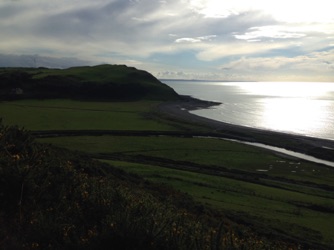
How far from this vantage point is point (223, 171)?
59.5m

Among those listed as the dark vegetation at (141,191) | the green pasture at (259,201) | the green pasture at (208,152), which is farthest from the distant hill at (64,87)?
the green pasture at (259,201)

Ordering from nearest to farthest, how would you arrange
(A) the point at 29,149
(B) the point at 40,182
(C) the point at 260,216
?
(B) the point at 40,182, (A) the point at 29,149, (C) the point at 260,216

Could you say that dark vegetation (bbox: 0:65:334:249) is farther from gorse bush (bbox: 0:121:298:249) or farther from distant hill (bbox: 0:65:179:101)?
distant hill (bbox: 0:65:179:101)

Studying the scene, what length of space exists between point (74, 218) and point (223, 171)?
49.6 m

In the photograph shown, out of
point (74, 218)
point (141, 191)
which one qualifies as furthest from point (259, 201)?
point (74, 218)

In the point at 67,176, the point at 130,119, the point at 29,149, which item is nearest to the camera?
Result: the point at 67,176

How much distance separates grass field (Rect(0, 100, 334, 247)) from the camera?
33719mm

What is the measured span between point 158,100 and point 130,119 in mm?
79881

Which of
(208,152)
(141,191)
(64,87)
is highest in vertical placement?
(64,87)

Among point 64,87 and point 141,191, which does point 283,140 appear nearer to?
point 141,191

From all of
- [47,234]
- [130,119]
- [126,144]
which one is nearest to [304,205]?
[47,234]

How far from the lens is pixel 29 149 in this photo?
1780 cm

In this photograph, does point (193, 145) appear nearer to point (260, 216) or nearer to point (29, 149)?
point (260, 216)

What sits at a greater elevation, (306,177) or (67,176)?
(67,176)
